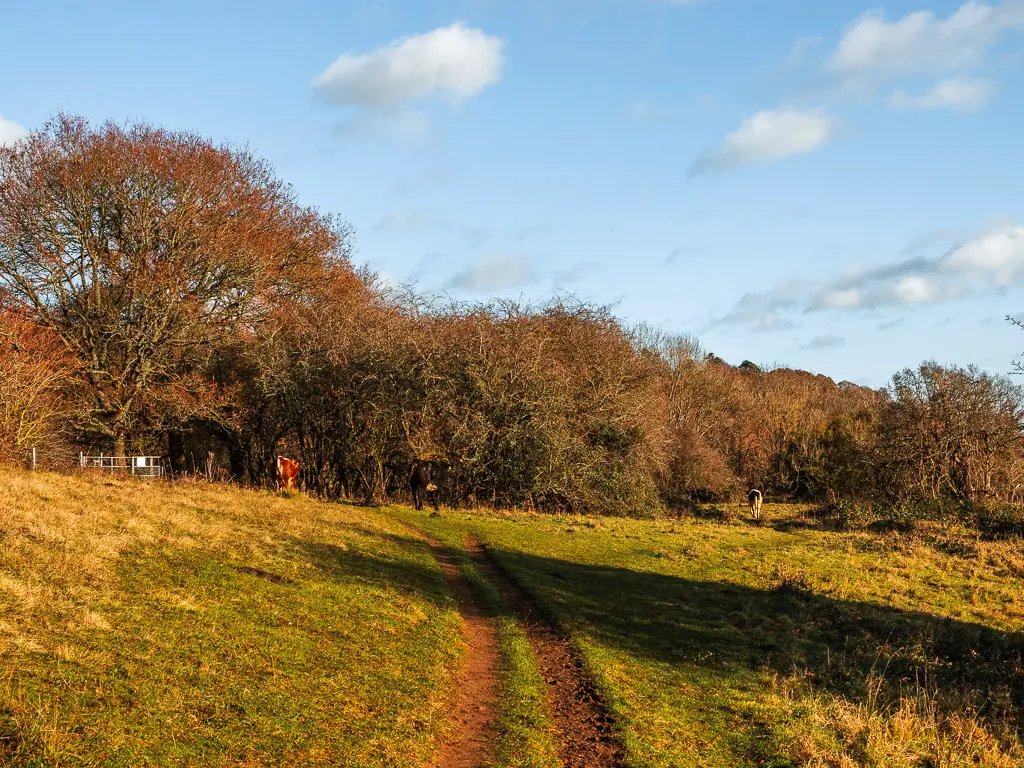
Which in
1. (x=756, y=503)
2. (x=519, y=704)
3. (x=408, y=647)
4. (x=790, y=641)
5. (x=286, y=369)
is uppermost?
(x=286, y=369)

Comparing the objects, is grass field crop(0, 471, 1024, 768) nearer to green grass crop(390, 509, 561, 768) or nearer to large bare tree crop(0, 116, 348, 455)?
green grass crop(390, 509, 561, 768)

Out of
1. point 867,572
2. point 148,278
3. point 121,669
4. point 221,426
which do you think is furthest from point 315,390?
point 121,669

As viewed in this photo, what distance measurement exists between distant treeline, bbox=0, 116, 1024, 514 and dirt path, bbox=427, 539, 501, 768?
55.3 ft

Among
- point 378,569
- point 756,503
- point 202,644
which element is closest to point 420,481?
point 378,569

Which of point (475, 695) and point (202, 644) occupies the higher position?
point (202, 644)

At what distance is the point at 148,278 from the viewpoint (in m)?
30.6

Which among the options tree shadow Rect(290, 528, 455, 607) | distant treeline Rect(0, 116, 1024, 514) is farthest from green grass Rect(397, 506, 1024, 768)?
distant treeline Rect(0, 116, 1024, 514)

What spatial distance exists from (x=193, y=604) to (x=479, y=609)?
5.46 m

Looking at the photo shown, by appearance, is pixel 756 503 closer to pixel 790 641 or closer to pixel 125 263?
pixel 790 641

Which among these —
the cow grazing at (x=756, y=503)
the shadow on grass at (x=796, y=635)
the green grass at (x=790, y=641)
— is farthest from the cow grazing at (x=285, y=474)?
the cow grazing at (x=756, y=503)

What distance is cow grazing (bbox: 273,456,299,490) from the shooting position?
29.5 meters

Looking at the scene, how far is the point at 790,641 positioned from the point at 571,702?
18.1 feet

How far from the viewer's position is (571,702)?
9773 millimetres

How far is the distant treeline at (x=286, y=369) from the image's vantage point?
29.9 metres
